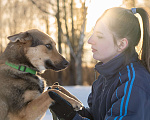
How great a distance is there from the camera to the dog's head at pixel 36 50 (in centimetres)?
282

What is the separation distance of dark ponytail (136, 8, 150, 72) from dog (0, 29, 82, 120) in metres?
0.90

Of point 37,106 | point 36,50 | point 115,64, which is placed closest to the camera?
point 115,64

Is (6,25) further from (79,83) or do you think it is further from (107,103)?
(107,103)

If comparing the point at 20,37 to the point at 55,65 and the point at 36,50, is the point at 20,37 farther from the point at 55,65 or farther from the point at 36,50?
the point at 55,65

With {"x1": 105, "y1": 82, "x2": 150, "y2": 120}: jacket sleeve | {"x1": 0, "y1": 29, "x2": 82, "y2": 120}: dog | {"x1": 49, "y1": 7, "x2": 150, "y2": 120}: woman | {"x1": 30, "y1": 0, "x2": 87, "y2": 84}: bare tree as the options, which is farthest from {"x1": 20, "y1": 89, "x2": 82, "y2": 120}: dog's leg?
{"x1": 30, "y1": 0, "x2": 87, "y2": 84}: bare tree

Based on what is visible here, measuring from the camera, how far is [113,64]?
189 cm

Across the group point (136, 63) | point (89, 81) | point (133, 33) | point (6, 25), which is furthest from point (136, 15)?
point (6, 25)

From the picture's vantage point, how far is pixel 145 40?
193cm

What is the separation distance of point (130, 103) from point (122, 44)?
23.4 inches

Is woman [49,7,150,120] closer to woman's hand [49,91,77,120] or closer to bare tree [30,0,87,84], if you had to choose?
woman's hand [49,91,77,120]

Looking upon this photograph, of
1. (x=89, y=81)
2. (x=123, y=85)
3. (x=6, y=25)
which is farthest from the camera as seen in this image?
(x=6, y=25)

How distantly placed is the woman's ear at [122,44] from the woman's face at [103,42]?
0.04 metres

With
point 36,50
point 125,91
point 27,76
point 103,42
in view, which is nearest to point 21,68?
point 27,76

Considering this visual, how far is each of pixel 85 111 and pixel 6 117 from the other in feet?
3.14
